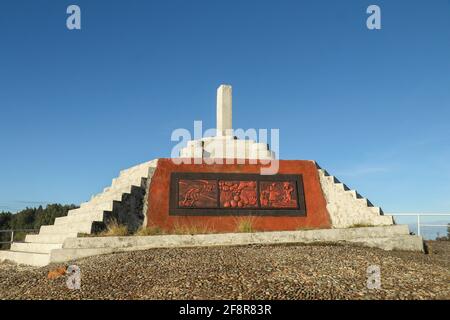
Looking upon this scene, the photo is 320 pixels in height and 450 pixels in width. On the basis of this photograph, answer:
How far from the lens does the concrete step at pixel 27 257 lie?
39.8ft

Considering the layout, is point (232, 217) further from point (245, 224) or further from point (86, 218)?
point (86, 218)

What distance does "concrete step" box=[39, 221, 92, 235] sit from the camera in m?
12.9

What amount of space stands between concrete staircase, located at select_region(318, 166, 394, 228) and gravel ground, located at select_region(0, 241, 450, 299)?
217 inches

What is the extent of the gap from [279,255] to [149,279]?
3302mm

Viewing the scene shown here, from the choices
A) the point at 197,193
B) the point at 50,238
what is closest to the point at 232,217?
the point at 197,193

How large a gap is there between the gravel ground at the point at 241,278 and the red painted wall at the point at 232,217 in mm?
4493

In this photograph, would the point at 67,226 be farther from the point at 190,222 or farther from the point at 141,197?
the point at 190,222

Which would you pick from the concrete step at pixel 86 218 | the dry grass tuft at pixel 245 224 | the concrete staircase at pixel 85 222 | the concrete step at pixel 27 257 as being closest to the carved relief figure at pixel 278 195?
the dry grass tuft at pixel 245 224

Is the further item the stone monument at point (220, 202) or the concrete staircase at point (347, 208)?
the concrete staircase at point (347, 208)

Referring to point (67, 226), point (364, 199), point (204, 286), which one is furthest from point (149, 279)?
point (364, 199)

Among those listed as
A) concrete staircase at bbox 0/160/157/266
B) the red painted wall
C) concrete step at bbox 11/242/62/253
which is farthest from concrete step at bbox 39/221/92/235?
the red painted wall

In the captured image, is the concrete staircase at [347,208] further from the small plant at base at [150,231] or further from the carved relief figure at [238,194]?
the small plant at base at [150,231]

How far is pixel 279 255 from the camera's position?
362 inches
